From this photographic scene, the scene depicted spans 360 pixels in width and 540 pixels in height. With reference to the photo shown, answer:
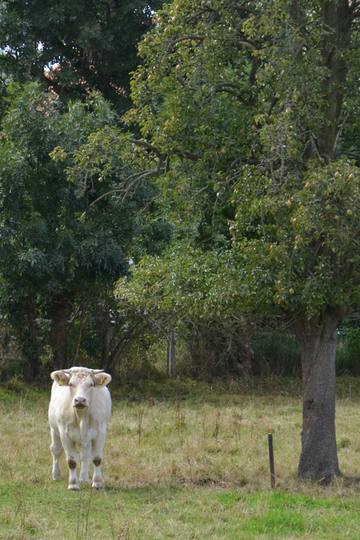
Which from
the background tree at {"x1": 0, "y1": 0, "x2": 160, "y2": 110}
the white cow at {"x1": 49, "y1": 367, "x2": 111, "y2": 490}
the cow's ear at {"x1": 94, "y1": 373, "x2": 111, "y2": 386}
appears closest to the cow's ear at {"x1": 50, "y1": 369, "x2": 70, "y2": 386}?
the white cow at {"x1": 49, "y1": 367, "x2": 111, "y2": 490}

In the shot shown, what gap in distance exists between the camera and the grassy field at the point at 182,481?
6926mm

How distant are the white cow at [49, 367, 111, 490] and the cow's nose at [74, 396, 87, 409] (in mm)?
198

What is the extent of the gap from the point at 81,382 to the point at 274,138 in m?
3.49

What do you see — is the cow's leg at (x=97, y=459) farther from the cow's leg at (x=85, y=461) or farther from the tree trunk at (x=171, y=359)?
the tree trunk at (x=171, y=359)

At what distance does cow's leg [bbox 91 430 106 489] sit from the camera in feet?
27.8

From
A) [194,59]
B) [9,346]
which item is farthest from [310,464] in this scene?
[9,346]

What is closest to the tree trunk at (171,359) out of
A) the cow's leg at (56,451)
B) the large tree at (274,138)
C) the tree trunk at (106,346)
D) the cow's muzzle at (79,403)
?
the tree trunk at (106,346)

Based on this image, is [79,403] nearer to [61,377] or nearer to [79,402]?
[79,402]

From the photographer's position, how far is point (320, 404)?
923 centimetres

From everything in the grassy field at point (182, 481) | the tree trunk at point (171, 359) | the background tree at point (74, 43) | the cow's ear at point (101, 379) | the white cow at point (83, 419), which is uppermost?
the background tree at point (74, 43)

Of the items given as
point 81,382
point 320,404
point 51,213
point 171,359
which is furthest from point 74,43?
point 320,404

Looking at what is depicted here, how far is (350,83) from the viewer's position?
920 centimetres

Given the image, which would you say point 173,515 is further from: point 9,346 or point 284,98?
point 9,346

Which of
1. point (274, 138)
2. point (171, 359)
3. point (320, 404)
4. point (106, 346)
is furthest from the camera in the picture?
point (171, 359)
